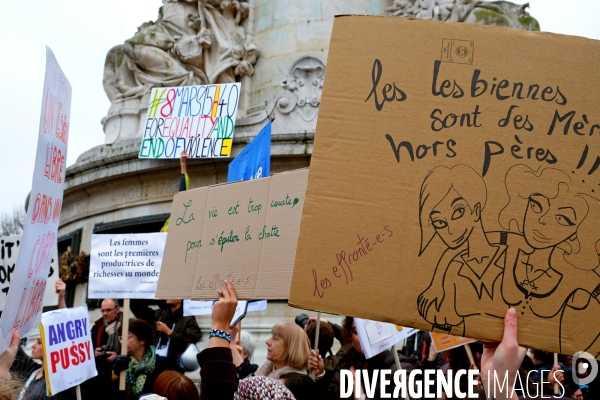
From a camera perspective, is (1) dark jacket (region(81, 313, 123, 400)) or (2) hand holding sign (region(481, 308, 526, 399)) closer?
(2) hand holding sign (region(481, 308, 526, 399))

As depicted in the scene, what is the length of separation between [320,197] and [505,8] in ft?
43.2

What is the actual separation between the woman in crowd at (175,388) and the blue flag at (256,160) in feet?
8.04

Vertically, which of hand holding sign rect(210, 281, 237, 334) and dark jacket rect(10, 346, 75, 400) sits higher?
hand holding sign rect(210, 281, 237, 334)

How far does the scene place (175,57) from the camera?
48.1ft

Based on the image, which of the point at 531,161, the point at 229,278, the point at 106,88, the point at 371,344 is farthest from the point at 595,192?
the point at 106,88

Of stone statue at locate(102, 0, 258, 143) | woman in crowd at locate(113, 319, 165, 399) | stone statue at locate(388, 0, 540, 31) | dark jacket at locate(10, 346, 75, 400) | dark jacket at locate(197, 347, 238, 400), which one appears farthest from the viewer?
stone statue at locate(388, 0, 540, 31)

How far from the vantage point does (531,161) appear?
3.07m

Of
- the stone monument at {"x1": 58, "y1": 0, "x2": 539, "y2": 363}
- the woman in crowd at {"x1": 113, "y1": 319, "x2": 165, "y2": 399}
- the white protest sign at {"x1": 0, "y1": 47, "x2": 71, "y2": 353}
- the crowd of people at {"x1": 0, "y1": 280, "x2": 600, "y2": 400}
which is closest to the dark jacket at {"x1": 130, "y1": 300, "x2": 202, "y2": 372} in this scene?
the crowd of people at {"x1": 0, "y1": 280, "x2": 600, "y2": 400}

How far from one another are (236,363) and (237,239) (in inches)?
25.6

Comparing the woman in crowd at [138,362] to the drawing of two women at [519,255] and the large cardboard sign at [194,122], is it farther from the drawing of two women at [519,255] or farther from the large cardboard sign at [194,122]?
the drawing of two women at [519,255]

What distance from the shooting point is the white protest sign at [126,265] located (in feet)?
26.3

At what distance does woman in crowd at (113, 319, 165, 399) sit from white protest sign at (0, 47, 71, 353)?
233 centimetres

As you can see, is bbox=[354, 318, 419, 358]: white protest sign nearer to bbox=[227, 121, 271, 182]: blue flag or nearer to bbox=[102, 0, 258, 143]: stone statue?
bbox=[227, 121, 271, 182]: blue flag

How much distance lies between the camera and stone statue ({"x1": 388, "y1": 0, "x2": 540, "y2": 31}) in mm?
14852
